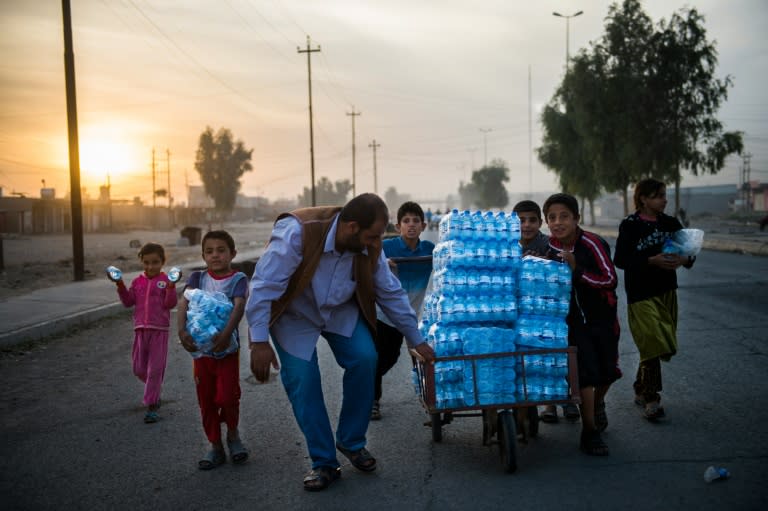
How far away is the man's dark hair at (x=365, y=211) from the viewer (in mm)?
3979

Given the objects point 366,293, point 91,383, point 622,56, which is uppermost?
point 622,56

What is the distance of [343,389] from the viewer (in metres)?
4.29

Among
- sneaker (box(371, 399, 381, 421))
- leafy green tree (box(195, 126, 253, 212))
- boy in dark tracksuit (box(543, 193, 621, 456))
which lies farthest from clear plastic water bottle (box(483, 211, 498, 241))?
leafy green tree (box(195, 126, 253, 212))

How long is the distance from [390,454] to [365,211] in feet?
5.71

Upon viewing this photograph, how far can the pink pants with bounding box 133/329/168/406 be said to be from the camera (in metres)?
5.64

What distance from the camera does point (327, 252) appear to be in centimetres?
414

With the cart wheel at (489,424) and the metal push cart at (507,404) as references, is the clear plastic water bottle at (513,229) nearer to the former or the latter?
the metal push cart at (507,404)

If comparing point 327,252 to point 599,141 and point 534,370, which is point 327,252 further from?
point 599,141

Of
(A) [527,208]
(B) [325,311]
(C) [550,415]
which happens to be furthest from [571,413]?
(B) [325,311]

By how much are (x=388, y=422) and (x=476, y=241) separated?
1.89 m

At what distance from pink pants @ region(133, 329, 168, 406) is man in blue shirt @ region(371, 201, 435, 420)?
1.82 m

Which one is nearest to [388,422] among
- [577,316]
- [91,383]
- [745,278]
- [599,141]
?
[577,316]

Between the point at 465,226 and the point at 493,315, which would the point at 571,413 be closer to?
the point at 493,315

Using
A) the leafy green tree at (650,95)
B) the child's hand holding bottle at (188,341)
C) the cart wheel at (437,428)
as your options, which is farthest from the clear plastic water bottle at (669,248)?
the leafy green tree at (650,95)
